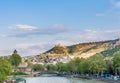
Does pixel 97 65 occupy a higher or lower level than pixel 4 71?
higher

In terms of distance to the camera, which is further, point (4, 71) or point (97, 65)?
point (97, 65)

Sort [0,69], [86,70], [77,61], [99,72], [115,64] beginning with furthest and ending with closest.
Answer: [77,61]
[86,70]
[99,72]
[115,64]
[0,69]

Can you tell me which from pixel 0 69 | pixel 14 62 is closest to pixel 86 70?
pixel 0 69

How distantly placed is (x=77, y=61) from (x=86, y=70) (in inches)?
1287

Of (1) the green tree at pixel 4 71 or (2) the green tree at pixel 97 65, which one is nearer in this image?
(1) the green tree at pixel 4 71

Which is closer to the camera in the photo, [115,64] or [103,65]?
[115,64]

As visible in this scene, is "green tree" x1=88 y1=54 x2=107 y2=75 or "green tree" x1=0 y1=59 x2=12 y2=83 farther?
"green tree" x1=88 y1=54 x2=107 y2=75

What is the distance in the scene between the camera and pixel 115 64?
108m

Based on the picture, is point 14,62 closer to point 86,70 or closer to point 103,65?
point 86,70

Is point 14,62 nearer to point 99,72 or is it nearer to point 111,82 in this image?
point 99,72

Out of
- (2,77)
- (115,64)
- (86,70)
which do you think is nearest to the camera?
(2,77)

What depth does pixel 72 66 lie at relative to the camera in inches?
6998

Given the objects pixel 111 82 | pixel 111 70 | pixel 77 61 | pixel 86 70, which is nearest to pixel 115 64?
pixel 111 70

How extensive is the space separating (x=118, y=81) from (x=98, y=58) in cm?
4802
